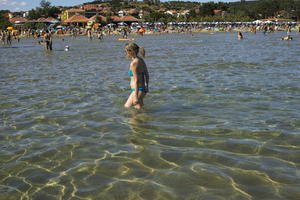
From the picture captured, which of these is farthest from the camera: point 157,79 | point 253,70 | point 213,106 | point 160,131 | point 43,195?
point 253,70

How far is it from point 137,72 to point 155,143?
1845 millimetres

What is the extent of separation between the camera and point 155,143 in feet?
16.8

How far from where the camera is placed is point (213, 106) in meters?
7.32

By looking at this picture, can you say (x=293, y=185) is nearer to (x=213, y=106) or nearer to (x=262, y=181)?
(x=262, y=181)

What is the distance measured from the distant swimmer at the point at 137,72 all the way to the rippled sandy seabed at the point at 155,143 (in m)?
0.35

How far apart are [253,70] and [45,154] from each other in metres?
9.97

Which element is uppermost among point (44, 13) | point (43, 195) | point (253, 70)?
point (44, 13)

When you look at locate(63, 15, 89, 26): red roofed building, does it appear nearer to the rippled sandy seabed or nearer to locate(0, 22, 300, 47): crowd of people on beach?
locate(0, 22, 300, 47): crowd of people on beach

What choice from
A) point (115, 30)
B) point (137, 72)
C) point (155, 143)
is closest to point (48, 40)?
point (137, 72)

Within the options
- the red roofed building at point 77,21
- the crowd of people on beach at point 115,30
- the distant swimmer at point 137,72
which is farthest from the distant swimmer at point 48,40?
the red roofed building at point 77,21

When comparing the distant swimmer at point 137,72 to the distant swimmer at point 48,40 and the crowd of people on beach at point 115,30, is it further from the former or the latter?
the crowd of people on beach at point 115,30

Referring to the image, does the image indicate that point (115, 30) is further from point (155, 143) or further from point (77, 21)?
point (155, 143)

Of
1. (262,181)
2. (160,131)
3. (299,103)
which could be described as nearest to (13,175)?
(160,131)

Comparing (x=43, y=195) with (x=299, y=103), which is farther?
(x=299, y=103)
